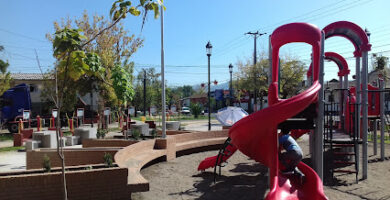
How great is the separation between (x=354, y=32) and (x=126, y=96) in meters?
10.5

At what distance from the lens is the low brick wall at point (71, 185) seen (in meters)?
4.96

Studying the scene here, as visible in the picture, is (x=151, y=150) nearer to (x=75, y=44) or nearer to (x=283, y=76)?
(x=75, y=44)

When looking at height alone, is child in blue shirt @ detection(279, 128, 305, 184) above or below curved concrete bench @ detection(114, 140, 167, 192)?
above

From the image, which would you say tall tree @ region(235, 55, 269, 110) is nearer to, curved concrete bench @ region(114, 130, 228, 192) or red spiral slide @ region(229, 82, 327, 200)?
curved concrete bench @ region(114, 130, 228, 192)

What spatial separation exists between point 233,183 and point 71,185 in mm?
4015

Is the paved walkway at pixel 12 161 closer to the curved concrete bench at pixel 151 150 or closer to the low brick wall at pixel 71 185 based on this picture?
the curved concrete bench at pixel 151 150

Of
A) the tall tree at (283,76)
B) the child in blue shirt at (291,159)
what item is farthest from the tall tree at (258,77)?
the child in blue shirt at (291,159)

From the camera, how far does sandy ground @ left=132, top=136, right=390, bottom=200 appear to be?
21.4ft

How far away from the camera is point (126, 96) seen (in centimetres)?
1477

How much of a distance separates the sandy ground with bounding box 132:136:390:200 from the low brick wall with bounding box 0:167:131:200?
768 mm

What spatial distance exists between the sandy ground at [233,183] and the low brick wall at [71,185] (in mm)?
768

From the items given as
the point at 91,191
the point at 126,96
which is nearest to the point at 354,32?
the point at 91,191

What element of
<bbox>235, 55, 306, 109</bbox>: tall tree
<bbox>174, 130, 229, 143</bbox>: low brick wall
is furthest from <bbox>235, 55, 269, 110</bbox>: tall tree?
<bbox>174, 130, 229, 143</bbox>: low brick wall

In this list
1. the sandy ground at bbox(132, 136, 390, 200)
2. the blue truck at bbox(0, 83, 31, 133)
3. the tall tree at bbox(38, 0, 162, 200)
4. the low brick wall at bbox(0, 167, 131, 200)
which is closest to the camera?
the tall tree at bbox(38, 0, 162, 200)
